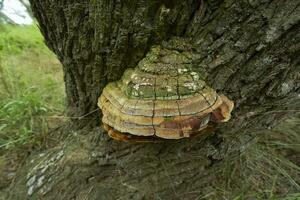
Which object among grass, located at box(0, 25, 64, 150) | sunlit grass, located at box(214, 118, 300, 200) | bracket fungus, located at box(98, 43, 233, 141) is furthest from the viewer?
grass, located at box(0, 25, 64, 150)

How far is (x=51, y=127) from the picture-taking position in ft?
7.23

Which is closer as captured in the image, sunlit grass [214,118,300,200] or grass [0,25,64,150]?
sunlit grass [214,118,300,200]

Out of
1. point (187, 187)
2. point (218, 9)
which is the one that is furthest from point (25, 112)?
point (218, 9)

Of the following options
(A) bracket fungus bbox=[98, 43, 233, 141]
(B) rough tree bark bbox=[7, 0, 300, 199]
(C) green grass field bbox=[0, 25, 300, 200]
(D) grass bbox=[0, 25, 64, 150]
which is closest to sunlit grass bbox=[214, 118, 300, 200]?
(C) green grass field bbox=[0, 25, 300, 200]

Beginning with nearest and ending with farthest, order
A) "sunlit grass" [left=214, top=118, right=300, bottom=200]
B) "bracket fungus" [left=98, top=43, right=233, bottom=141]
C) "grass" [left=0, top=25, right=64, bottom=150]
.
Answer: "bracket fungus" [left=98, top=43, right=233, bottom=141] < "sunlit grass" [left=214, top=118, right=300, bottom=200] < "grass" [left=0, top=25, right=64, bottom=150]

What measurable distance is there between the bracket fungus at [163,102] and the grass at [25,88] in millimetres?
1019

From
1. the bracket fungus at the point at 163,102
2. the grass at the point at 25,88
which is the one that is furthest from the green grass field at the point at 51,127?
the bracket fungus at the point at 163,102

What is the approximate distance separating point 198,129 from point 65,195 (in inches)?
31.5

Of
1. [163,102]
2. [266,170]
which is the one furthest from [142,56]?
[266,170]

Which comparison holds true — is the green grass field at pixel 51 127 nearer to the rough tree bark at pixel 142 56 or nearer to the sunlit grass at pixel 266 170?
the sunlit grass at pixel 266 170

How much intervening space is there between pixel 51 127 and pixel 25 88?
0.46 m

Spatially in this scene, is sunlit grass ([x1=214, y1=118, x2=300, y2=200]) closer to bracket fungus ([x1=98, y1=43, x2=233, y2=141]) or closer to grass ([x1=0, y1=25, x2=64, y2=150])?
bracket fungus ([x1=98, y1=43, x2=233, y2=141])

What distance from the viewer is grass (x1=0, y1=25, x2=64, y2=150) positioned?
2141 millimetres

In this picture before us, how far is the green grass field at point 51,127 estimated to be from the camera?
1842 millimetres
